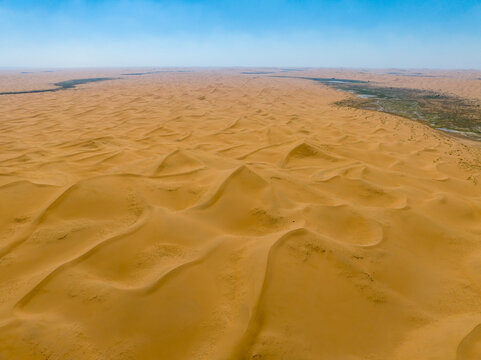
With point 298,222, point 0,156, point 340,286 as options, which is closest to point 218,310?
point 340,286

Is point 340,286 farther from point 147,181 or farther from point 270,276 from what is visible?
point 147,181

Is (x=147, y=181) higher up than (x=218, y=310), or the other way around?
(x=147, y=181)

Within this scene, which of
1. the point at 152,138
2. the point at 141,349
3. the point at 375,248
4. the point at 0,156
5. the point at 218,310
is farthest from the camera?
the point at 152,138

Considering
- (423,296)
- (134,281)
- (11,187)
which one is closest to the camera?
(134,281)

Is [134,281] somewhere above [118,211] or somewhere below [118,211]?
below

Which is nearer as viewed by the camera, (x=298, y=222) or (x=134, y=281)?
(x=134, y=281)

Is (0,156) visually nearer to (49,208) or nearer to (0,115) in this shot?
(49,208)

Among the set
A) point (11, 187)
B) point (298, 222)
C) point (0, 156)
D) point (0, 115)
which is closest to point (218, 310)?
point (298, 222)

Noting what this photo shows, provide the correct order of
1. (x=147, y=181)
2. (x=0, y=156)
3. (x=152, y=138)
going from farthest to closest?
(x=152, y=138) → (x=0, y=156) → (x=147, y=181)

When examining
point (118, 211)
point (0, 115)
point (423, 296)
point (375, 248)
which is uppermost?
point (0, 115)
